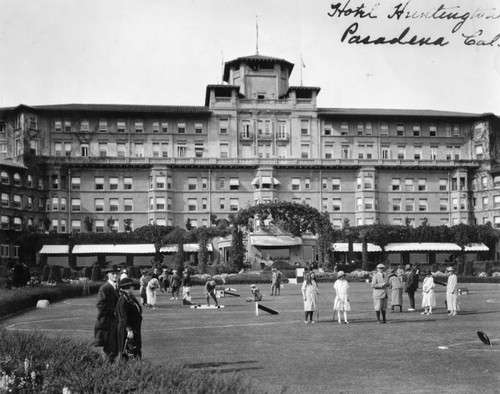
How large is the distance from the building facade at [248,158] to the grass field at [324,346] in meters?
51.2

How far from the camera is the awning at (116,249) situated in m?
73.8

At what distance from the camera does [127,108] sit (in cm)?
8062

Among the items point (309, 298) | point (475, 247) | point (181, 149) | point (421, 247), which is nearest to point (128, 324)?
point (309, 298)

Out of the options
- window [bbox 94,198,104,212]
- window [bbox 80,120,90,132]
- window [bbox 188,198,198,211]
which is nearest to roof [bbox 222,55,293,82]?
window [bbox 188,198,198,211]

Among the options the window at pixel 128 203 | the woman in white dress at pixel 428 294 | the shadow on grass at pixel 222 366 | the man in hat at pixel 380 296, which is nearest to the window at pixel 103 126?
the window at pixel 128 203

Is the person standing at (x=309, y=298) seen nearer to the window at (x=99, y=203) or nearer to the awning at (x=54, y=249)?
the awning at (x=54, y=249)

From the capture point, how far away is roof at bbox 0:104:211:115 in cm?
7902

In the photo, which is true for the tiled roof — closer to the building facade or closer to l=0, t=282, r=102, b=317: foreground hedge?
the building facade

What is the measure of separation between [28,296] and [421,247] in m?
53.5

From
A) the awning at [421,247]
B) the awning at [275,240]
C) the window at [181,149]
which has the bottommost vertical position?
the awning at [421,247]

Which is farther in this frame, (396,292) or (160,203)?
(160,203)

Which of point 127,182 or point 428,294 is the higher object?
point 127,182

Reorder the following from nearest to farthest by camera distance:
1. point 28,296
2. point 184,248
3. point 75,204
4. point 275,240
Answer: point 28,296 < point 275,240 < point 184,248 < point 75,204

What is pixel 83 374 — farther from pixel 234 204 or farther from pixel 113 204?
pixel 113 204
